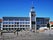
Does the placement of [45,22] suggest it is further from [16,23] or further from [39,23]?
[16,23]

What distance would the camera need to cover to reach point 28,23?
121375mm

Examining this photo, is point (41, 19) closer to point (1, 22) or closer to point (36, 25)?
point (36, 25)

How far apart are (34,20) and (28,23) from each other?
602 centimetres

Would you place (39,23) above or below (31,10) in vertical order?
below

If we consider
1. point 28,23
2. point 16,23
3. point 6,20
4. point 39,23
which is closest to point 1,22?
point 6,20

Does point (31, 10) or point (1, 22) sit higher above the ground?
point (31, 10)

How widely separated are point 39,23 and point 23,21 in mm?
14754

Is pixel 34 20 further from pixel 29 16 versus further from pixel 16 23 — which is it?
pixel 16 23

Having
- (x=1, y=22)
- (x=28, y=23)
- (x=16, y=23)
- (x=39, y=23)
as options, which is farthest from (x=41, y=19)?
(x=1, y=22)

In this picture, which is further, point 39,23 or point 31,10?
point 39,23

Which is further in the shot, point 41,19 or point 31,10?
point 41,19

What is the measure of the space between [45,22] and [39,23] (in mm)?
5471

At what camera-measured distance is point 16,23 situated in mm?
120500

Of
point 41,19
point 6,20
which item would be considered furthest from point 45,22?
point 6,20
